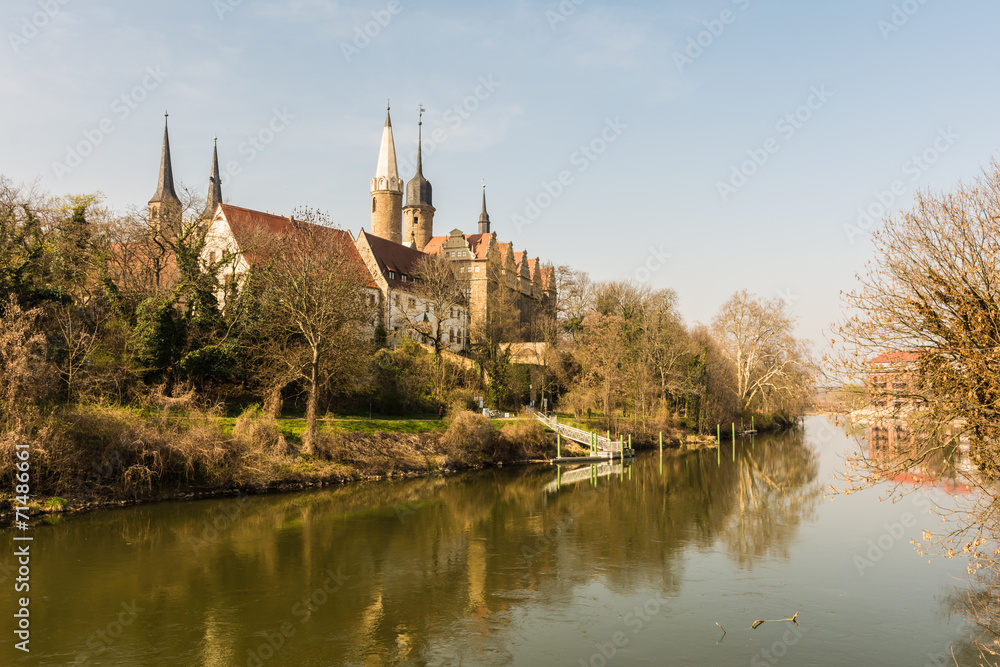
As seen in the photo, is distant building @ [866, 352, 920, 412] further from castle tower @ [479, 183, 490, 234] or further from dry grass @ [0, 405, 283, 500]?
castle tower @ [479, 183, 490, 234]

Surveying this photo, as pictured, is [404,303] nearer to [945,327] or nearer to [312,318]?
[312,318]

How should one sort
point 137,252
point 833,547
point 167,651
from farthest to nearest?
point 137,252 → point 833,547 → point 167,651

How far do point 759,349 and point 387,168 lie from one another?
139ft

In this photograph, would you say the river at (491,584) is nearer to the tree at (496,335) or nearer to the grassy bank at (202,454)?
the grassy bank at (202,454)

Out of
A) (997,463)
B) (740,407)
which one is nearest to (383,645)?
(997,463)

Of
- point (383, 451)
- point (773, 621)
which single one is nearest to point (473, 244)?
point (383, 451)

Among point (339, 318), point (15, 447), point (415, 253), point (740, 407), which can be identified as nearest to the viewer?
point (15, 447)

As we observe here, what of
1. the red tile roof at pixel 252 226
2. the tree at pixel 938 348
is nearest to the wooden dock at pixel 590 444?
the red tile roof at pixel 252 226

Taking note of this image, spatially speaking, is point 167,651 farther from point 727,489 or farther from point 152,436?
point 727,489

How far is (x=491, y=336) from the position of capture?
5138 cm

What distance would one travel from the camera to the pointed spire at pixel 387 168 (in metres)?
76.8

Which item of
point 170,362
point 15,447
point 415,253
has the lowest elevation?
point 15,447

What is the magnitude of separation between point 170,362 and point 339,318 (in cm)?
763

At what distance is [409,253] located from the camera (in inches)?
2574
